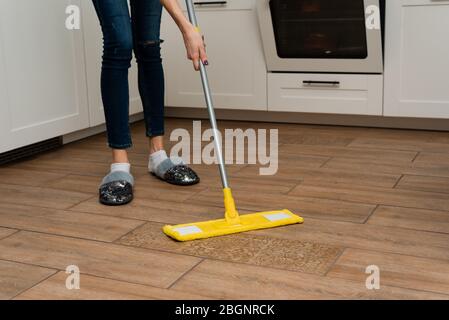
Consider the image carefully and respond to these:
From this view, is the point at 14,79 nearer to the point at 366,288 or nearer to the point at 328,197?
the point at 328,197

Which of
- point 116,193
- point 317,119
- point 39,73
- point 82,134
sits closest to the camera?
point 116,193

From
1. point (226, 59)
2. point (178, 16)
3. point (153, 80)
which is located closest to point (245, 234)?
point (178, 16)

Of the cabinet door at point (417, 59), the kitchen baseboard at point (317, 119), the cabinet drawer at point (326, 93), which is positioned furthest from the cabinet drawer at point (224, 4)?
the cabinet door at point (417, 59)

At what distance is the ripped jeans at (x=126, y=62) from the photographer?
1.75 metres

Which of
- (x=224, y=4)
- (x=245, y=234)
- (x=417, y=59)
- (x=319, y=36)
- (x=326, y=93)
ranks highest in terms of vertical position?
(x=224, y=4)

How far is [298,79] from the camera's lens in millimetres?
2883

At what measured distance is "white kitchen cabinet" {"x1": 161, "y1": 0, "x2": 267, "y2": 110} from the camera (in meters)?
2.92

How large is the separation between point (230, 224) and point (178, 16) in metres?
0.54

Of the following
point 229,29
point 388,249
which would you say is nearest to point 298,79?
point 229,29

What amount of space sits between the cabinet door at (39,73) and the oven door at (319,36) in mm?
850

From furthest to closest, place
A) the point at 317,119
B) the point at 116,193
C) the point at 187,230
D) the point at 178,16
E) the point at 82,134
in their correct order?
the point at 317,119, the point at 82,134, the point at 116,193, the point at 178,16, the point at 187,230

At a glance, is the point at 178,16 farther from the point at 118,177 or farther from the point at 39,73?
the point at 39,73

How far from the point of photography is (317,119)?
117 inches

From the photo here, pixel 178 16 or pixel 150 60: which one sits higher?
pixel 178 16
